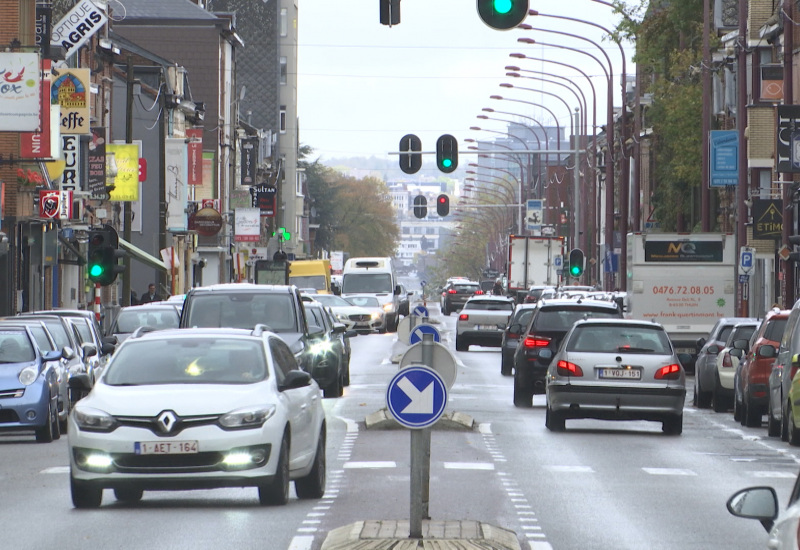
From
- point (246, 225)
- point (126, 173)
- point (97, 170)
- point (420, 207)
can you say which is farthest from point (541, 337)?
point (246, 225)

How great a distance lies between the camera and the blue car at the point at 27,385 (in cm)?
2266

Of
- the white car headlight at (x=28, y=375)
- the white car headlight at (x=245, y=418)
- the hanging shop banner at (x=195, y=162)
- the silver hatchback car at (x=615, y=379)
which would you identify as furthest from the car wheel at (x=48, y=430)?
the hanging shop banner at (x=195, y=162)

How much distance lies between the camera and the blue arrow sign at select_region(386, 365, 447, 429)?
12227 millimetres

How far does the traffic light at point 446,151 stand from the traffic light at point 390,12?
16.5m

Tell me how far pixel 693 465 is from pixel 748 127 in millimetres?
41976

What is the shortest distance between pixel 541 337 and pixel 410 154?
8958mm

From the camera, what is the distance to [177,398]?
14.1 metres

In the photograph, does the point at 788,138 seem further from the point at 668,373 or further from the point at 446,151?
the point at 668,373

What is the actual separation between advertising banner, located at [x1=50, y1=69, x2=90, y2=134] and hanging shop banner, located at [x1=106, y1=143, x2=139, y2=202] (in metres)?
4.33

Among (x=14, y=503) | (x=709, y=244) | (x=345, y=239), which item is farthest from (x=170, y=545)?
(x=345, y=239)

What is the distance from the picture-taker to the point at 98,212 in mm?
63094

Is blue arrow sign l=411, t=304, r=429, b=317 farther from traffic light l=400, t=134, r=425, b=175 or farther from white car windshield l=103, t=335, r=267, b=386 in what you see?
traffic light l=400, t=134, r=425, b=175

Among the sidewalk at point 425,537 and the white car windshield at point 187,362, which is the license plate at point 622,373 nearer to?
the white car windshield at point 187,362

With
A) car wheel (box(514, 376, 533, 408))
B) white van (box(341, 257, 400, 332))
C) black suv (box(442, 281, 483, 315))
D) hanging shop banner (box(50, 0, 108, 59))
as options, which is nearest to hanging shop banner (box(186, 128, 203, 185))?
white van (box(341, 257, 400, 332))
